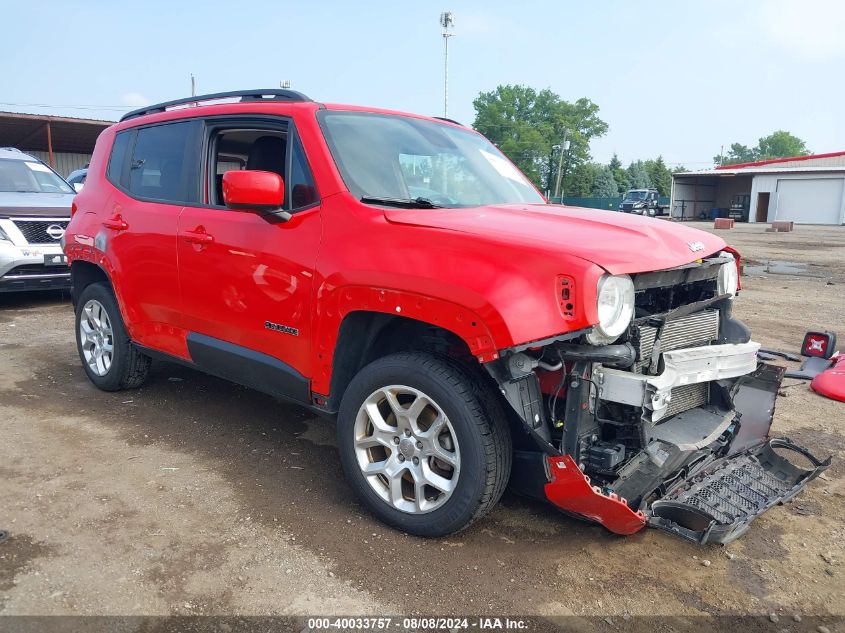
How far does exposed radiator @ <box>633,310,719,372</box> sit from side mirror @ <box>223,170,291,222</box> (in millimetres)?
1867

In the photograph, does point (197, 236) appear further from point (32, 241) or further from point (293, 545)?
point (32, 241)

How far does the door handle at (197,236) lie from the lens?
3.86 metres

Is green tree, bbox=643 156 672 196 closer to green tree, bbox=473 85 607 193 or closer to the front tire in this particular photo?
green tree, bbox=473 85 607 193

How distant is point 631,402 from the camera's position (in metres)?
2.71

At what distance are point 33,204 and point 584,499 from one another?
844 centimetres

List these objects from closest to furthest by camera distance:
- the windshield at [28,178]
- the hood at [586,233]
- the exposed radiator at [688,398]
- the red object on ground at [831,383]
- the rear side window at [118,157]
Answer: the hood at [586,233], the exposed radiator at [688,398], the red object on ground at [831,383], the rear side window at [118,157], the windshield at [28,178]

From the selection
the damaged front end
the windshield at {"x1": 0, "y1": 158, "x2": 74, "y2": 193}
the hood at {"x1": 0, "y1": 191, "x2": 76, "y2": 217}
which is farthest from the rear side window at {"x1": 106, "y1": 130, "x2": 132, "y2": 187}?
the windshield at {"x1": 0, "y1": 158, "x2": 74, "y2": 193}

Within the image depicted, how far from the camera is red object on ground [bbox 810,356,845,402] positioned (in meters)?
3.62

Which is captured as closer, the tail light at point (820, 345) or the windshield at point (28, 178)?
the tail light at point (820, 345)

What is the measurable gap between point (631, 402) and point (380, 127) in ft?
6.89

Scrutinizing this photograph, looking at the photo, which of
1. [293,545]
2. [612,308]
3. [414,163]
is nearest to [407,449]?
[293,545]

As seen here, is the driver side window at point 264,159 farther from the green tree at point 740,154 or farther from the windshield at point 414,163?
the green tree at point 740,154

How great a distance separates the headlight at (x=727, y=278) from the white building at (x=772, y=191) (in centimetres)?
4499

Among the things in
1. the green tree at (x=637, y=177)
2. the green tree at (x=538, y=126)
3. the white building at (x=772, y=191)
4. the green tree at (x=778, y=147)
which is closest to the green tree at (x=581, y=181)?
the green tree at (x=538, y=126)
